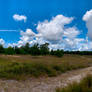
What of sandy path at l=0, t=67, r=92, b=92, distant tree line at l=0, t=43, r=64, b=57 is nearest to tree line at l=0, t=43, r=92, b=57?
distant tree line at l=0, t=43, r=64, b=57

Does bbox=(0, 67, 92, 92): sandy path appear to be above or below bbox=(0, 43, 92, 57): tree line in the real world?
below

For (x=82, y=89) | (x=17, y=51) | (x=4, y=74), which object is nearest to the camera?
(x=82, y=89)

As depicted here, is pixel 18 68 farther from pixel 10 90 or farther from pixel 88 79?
pixel 88 79

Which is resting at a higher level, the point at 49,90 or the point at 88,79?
the point at 88,79

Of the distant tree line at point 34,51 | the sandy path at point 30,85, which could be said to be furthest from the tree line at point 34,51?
the sandy path at point 30,85

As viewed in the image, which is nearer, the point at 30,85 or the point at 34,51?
the point at 30,85

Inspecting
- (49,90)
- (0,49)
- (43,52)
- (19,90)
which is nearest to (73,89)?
(49,90)

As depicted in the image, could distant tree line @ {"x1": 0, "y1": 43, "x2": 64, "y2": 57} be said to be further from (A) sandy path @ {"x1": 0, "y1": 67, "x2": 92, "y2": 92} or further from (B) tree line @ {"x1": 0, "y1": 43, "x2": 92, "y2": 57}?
(A) sandy path @ {"x1": 0, "y1": 67, "x2": 92, "y2": 92}

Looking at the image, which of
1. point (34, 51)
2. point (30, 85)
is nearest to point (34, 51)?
point (34, 51)

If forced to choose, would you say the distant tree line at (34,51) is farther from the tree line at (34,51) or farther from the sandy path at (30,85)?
the sandy path at (30,85)

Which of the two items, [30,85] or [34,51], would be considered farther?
[34,51]

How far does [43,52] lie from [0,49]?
74.8 ft

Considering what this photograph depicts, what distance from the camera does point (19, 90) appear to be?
6039mm

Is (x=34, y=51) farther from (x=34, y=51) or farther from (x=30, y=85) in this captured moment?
(x=30, y=85)
